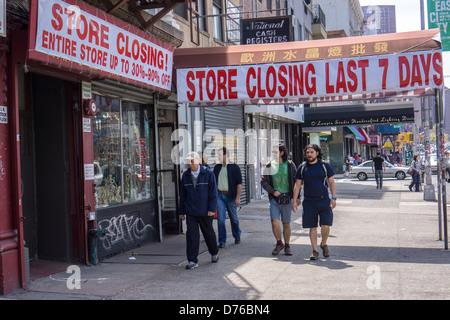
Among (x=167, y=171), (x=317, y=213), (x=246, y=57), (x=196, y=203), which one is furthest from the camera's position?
(x=167, y=171)

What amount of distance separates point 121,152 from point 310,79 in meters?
3.76

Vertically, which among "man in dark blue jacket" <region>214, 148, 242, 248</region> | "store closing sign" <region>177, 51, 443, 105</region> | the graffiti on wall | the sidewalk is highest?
"store closing sign" <region>177, 51, 443, 105</region>

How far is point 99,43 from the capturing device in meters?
7.67

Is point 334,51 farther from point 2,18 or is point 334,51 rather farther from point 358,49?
point 2,18

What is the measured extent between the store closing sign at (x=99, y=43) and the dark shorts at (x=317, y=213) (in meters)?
3.71

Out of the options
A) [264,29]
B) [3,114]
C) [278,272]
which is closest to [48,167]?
[3,114]

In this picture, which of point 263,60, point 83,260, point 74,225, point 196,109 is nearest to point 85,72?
point 74,225

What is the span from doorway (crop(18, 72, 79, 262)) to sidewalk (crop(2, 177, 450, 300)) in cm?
84

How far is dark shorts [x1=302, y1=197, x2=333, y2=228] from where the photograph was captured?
326 inches

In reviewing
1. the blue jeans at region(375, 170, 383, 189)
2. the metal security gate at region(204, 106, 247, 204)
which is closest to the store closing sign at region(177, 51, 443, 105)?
the metal security gate at region(204, 106, 247, 204)

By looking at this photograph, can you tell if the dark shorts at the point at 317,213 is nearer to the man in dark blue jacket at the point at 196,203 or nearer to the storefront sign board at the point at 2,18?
the man in dark blue jacket at the point at 196,203

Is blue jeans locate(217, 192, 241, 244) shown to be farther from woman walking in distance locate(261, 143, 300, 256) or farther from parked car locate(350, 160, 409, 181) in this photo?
parked car locate(350, 160, 409, 181)

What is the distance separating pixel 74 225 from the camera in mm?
8172

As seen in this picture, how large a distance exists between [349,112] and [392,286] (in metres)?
21.9
